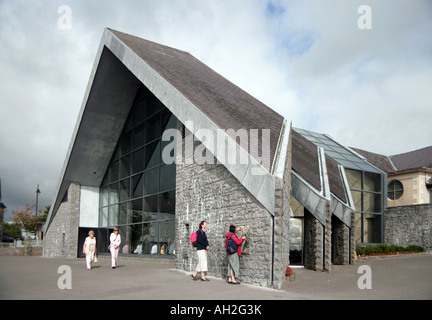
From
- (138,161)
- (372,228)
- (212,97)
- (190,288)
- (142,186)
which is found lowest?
(190,288)

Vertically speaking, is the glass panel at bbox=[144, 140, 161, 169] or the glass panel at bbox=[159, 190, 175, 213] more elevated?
the glass panel at bbox=[144, 140, 161, 169]

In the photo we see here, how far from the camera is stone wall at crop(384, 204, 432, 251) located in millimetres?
21484

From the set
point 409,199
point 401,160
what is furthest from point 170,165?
point 401,160

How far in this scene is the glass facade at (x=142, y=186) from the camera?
1792cm

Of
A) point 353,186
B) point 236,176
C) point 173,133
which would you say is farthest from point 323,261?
point 353,186

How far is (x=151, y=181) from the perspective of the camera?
770 inches

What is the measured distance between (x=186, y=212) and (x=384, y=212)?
50.0 feet

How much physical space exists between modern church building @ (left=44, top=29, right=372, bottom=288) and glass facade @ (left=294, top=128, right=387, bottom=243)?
0.22 feet

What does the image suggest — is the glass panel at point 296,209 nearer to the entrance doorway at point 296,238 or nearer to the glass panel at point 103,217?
the entrance doorway at point 296,238

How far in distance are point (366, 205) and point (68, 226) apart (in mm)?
17662

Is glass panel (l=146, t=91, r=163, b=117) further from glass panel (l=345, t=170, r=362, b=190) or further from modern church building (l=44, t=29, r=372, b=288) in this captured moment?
glass panel (l=345, t=170, r=362, b=190)

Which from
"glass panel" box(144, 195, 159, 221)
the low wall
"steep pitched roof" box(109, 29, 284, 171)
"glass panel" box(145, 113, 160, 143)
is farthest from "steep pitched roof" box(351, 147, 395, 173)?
the low wall

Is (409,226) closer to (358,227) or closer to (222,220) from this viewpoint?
(358,227)

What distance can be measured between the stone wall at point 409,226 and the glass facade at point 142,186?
13.4 meters
